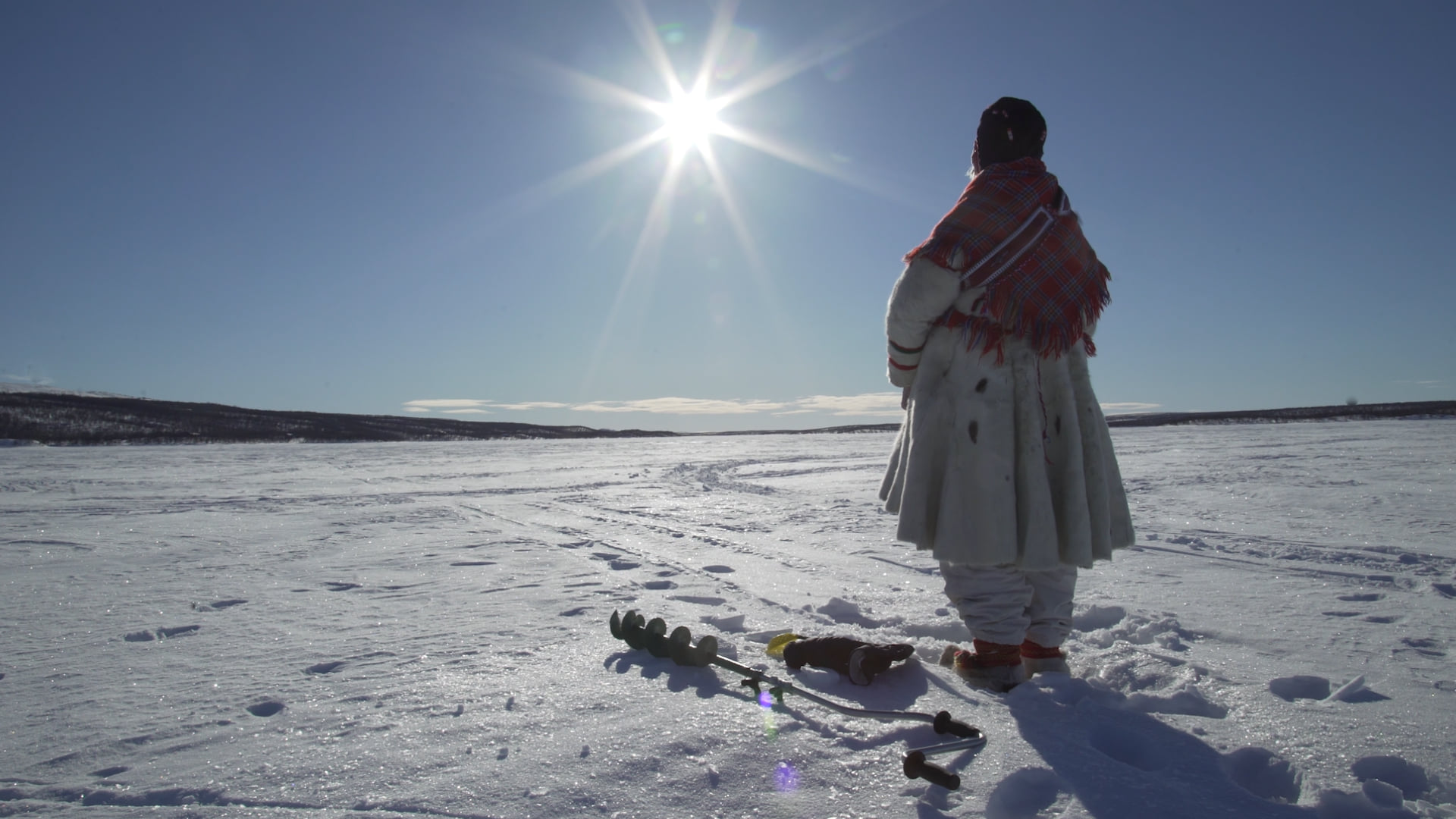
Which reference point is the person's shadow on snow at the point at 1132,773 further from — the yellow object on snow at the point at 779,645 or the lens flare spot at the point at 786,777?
the yellow object on snow at the point at 779,645

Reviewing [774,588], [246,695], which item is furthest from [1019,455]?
[246,695]

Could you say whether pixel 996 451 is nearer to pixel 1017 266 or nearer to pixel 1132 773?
pixel 1017 266

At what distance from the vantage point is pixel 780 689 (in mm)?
1952

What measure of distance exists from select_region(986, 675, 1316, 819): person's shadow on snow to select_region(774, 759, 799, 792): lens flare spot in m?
0.39

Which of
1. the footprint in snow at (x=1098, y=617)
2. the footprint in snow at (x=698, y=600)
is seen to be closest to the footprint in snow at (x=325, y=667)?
the footprint in snow at (x=698, y=600)

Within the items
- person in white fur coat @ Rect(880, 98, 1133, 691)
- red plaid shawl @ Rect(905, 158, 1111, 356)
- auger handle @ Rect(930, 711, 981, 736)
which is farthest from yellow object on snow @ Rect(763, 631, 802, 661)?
red plaid shawl @ Rect(905, 158, 1111, 356)

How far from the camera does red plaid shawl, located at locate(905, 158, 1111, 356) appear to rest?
2012mm

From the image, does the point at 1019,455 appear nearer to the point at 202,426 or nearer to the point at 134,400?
the point at 202,426

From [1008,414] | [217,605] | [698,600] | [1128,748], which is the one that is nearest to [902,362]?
[1008,414]

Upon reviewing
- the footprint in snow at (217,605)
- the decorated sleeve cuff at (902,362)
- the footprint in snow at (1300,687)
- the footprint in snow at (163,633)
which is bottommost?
the footprint in snow at (217,605)

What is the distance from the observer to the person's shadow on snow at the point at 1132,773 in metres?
1.34

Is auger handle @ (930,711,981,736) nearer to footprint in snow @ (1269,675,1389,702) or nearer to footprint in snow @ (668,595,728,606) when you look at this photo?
footprint in snow @ (1269,675,1389,702)

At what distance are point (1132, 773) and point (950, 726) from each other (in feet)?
1.26

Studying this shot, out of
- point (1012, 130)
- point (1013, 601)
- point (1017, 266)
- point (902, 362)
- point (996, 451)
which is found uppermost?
point (1012, 130)
